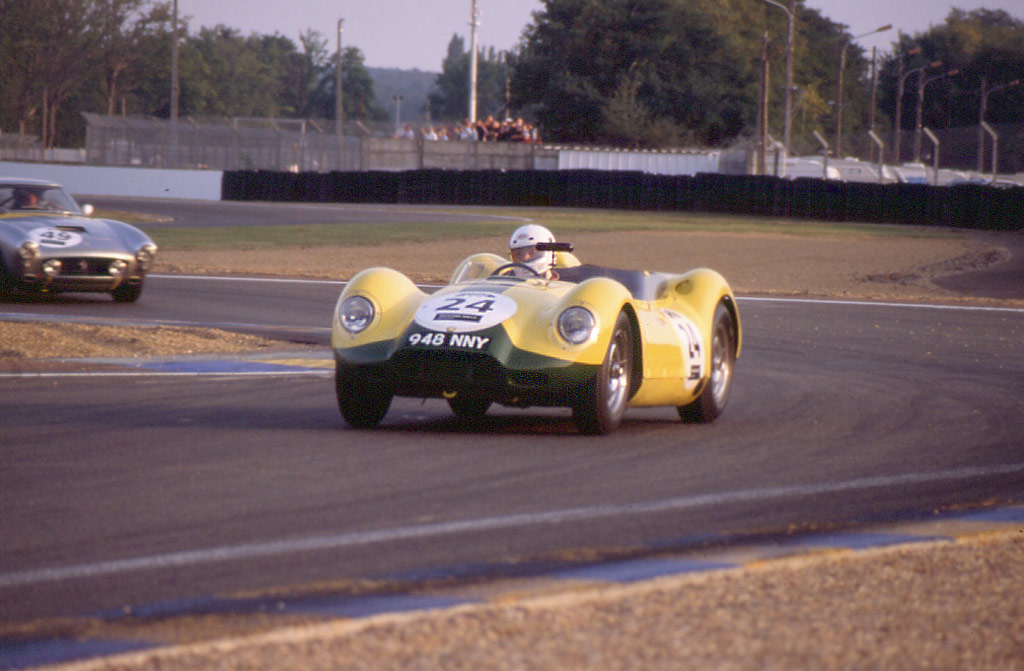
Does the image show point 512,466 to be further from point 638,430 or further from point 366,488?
point 638,430

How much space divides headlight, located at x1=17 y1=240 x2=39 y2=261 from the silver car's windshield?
777mm

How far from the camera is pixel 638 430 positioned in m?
7.73

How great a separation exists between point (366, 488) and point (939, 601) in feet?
7.62

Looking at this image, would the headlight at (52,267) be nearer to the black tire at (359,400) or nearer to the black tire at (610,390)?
the black tire at (359,400)

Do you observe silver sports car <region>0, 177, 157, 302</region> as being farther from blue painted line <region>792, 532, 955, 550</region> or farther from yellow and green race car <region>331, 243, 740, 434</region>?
blue painted line <region>792, 532, 955, 550</region>

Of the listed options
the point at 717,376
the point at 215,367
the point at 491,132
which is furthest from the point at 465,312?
the point at 491,132

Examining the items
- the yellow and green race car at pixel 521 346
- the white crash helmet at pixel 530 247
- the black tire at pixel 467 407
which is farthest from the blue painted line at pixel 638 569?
the white crash helmet at pixel 530 247

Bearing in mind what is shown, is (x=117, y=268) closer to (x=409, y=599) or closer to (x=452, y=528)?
(x=452, y=528)

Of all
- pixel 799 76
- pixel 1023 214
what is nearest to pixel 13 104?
pixel 799 76

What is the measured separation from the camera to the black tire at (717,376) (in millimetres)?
8141

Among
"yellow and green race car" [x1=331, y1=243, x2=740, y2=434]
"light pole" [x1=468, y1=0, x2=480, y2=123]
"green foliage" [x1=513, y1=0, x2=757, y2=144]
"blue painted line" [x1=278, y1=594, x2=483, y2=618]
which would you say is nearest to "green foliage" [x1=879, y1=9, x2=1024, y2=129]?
"green foliage" [x1=513, y1=0, x2=757, y2=144]

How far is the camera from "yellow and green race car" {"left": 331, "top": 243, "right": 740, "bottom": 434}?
6938 mm

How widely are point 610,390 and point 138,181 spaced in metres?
47.4

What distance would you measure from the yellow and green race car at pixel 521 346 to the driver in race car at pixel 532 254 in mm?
134
